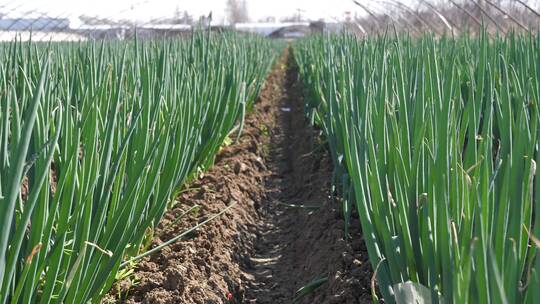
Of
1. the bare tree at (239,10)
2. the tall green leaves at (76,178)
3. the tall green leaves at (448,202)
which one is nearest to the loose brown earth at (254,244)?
the tall green leaves at (76,178)

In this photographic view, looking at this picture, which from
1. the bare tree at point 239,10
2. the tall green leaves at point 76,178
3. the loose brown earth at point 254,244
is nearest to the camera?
the tall green leaves at point 76,178

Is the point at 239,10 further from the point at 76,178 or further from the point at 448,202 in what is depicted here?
the point at 448,202

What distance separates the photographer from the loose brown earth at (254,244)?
2139 millimetres

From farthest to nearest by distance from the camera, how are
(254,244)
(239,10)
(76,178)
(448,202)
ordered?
(239,10)
(254,244)
(76,178)
(448,202)

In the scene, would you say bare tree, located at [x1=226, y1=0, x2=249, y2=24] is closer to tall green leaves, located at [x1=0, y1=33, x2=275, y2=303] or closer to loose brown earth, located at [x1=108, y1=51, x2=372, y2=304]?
loose brown earth, located at [x1=108, y1=51, x2=372, y2=304]

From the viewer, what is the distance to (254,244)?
10.3 ft

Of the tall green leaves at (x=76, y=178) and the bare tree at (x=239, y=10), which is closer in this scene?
the tall green leaves at (x=76, y=178)

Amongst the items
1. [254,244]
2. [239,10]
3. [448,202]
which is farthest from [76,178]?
[239,10]

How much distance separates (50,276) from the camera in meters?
1.44

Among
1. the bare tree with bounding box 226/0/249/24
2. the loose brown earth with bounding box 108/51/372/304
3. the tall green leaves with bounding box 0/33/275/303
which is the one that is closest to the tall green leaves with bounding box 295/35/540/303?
the loose brown earth with bounding box 108/51/372/304

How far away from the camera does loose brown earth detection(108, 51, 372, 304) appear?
2.14 metres

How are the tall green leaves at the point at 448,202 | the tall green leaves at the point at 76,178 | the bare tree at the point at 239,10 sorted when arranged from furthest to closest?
the bare tree at the point at 239,10, the tall green leaves at the point at 76,178, the tall green leaves at the point at 448,202

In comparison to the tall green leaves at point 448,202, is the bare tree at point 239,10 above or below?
below

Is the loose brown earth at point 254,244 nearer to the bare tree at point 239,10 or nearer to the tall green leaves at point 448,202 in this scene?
the tall green leaves at point 448,202
